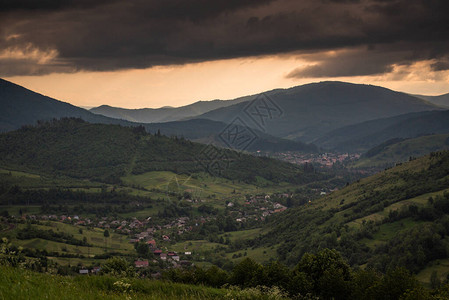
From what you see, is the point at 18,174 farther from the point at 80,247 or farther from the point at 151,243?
the point at 151,243

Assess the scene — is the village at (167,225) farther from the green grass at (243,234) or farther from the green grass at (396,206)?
the green grass at (396,206)

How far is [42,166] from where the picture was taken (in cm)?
18938

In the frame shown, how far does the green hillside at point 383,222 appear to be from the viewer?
5469 centimetres

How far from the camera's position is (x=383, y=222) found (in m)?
73.1

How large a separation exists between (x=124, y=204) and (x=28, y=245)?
197 ft

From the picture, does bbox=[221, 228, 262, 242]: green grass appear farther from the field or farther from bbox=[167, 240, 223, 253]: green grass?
the field

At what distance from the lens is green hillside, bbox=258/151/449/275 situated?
179ft

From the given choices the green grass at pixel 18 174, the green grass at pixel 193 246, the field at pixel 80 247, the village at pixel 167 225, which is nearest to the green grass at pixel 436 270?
the village at pixel 167 225

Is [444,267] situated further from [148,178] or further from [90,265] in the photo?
[148,178]

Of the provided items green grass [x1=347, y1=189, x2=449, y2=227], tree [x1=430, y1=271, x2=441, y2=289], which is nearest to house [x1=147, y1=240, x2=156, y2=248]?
green grass [x1=347, y1=189, x2=449, y2=227]

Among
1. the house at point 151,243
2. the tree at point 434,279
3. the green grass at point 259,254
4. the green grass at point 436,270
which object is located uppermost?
the tree at point 434,279

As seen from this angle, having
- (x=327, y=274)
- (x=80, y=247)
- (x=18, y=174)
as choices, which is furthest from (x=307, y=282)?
(x=18, y=174)

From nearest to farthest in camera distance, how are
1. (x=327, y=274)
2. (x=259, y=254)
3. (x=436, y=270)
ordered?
(x=327, y=274), (x=436, y=270), (x=259, y=254)

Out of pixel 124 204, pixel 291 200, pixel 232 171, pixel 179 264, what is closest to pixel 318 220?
pixel 179 264
